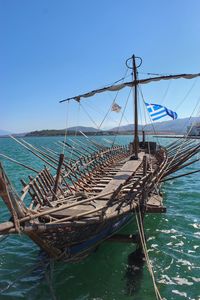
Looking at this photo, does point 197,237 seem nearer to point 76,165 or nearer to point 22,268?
point 76,165

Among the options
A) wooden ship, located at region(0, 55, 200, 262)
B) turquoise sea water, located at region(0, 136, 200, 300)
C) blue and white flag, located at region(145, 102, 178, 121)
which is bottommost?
turquoise sea water, located at region(0, 136, 200, 300)

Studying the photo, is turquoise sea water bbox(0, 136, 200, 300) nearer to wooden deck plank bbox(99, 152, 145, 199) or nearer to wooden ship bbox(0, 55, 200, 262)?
wooden ship bbox(0, 55, 200, 262)

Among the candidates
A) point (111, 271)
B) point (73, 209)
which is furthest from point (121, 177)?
point (73, 209)

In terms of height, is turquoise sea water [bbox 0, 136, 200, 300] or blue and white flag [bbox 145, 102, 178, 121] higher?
blue and white flag [bbox 145, 102, 178, 121]

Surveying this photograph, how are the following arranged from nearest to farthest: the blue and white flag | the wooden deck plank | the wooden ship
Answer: the wooden ship → the wooden deck plank → the blue and white flag

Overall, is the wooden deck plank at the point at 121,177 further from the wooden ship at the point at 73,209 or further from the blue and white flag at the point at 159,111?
the blue and white flag at the point at 159,111

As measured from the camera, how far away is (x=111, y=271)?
359 inches

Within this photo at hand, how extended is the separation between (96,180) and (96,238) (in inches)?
188

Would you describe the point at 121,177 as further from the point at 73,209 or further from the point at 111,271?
the point at 73,209

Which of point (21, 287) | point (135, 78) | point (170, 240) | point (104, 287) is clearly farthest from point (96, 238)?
point (135, 78)

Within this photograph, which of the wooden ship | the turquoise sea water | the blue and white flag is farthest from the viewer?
the blue and white flag

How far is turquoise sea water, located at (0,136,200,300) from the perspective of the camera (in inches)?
319

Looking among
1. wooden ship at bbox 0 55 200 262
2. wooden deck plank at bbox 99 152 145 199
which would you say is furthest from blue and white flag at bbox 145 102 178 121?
wooden ship at bbox 0 55 200 262

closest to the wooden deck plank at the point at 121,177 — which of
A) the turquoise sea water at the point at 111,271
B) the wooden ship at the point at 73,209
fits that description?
the wooden ship at the point at 73,209
